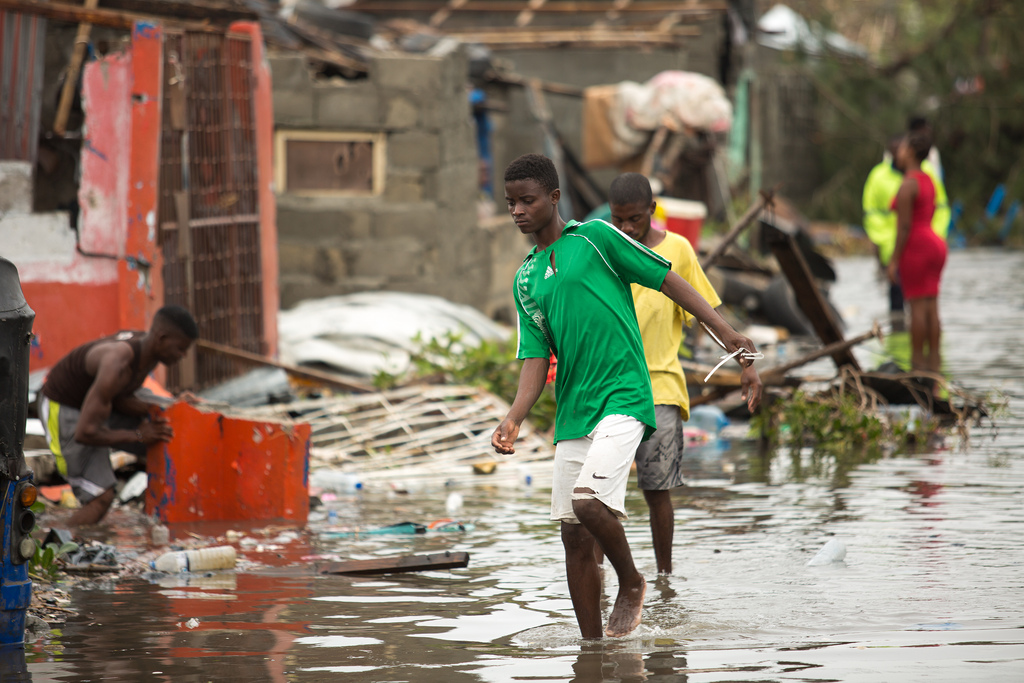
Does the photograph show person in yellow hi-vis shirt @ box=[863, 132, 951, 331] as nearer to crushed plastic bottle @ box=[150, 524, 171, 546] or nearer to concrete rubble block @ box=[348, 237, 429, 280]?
concrete rubble block @ box=[348, 237, 429, 280]

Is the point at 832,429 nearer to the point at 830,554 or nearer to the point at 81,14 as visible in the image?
the point at 830,554

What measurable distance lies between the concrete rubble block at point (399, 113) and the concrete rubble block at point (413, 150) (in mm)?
88

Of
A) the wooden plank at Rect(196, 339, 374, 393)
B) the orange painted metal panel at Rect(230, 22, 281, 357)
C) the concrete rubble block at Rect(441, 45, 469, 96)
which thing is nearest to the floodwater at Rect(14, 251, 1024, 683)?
the wooden plank at Rect(196, 339, 374, 393)

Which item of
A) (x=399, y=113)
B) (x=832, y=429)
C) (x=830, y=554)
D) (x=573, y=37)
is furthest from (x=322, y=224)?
(x=573, y=37)

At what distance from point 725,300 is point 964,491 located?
27.1 ft

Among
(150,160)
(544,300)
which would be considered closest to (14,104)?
(150,160)

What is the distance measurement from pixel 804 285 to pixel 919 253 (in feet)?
5.85

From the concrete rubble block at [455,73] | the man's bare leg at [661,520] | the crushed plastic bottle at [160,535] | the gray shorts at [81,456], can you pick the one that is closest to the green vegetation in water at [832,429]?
the man's bare leg at [661,520]

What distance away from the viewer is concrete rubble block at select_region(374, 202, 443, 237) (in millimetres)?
11844

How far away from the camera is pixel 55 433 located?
709 cm

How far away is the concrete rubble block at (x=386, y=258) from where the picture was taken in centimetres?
1184

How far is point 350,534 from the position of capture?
6.78 m

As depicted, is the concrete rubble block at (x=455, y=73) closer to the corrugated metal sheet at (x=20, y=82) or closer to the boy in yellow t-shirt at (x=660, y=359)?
the corrugated metal sheet at (x=20, y=82)

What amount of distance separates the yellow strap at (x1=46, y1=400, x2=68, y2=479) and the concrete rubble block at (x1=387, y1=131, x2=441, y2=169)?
17.6ft
